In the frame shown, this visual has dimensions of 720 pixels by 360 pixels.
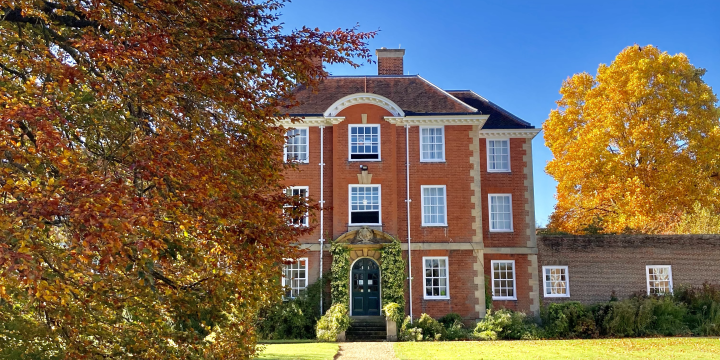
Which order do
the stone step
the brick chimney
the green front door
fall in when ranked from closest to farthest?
the stone step < the green front door < the brick chimney

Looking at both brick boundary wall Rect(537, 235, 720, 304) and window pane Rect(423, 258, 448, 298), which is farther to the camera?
brick boundary wall Rect(537, 235, 720, 304)

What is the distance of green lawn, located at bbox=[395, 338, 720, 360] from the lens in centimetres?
1592

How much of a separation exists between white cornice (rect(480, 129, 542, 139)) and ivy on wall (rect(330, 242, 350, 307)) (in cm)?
763

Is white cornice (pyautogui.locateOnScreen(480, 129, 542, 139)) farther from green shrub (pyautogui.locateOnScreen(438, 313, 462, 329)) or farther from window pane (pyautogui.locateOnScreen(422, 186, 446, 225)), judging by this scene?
green shrub (pyautogui.locateOnScreen(438, 313, 462, 329))

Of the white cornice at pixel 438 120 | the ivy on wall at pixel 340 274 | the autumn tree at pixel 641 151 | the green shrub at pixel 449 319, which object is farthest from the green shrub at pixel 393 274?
the autumn tree at pixel 641 151

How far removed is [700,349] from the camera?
57.4 feet

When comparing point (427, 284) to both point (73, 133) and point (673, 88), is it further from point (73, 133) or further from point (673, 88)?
point (73, 133)

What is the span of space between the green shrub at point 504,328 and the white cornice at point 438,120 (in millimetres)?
7053

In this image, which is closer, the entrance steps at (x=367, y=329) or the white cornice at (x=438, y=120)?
the entrance steps at (x=367, y=329)

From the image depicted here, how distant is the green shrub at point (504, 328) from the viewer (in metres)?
21.6

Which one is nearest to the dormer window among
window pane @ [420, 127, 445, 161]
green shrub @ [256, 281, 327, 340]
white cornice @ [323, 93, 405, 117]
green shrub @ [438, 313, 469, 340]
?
white cornice @ [323, 93, 405, 117]

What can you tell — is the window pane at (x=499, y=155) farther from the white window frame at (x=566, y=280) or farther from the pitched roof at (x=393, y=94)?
the white window frame at (x=566, y=280)

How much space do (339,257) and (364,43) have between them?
615 inches

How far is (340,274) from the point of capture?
22422mm
